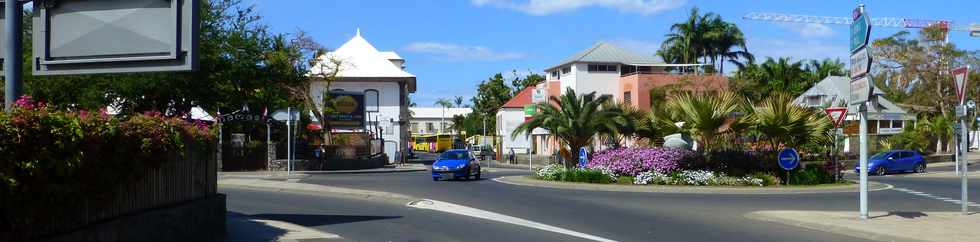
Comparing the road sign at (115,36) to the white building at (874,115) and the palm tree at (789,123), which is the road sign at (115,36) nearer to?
the palm tree at (789,123)

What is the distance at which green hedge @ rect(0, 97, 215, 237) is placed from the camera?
730cm

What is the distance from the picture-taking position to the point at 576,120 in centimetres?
3150

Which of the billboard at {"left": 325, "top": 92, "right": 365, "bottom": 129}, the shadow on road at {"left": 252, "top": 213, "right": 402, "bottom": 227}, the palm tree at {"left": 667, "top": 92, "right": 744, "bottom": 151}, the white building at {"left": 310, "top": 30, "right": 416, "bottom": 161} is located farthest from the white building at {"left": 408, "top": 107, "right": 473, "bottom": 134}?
the shadow on road at {"left": 252, "top": 213, "right": 402, "bottom": 227}

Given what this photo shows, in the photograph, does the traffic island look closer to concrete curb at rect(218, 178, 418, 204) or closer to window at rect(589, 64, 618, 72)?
concrete curb at rect(218, 178, 418, 204)

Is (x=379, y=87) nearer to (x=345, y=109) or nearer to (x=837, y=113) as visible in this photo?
(x=345, y=109)

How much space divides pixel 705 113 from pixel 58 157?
2251 cm

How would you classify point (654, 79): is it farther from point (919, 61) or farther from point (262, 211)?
point (262, 211)

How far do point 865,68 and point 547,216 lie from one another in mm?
6426

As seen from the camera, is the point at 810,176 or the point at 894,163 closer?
the point at 810,176

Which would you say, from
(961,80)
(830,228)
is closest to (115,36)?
(830,228)

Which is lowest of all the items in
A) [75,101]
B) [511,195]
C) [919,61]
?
[511,195]

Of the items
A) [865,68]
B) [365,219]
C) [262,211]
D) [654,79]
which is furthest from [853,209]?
[654,79]

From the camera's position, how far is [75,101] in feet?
63.3

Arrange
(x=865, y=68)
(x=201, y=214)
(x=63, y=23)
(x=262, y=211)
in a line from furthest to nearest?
(x=262, y=211) → (x=865, y=68) → (x=201, y=214) → (x=63, y=23)
